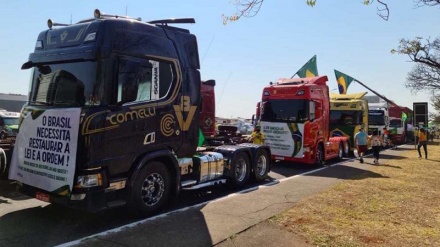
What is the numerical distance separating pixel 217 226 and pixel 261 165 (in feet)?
16.1

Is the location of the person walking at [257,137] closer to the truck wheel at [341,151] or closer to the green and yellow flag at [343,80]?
the truck wheel at [341,151]

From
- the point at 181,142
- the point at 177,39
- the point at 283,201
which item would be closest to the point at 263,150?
the point at 283,201

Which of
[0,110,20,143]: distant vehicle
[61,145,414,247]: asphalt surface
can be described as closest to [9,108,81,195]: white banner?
[61,145,414,247]: asphalt surface

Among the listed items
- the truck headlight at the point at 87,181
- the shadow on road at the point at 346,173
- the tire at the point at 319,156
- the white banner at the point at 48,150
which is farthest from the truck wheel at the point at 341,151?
the white banner at the point at 48,150

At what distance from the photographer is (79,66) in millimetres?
5773

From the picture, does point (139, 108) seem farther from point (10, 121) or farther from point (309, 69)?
point (309, 69)

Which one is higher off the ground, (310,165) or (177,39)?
(177,39)

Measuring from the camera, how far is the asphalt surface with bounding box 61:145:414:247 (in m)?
5.07

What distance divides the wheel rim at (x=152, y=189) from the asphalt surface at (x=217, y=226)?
34cm

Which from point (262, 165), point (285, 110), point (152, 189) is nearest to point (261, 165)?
point (262, 165)

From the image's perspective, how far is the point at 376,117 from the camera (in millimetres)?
25094

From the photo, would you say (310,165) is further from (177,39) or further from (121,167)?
(121,167)

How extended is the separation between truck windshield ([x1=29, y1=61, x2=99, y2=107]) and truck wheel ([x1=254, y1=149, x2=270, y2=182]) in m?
5.61

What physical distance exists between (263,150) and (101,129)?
5977 mm
